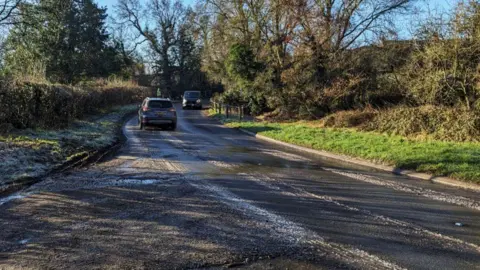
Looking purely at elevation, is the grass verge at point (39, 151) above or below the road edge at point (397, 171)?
above

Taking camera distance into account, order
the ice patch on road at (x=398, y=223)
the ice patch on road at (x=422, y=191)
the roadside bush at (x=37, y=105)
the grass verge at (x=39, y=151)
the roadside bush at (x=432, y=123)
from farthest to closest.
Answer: the roadside bush at (x=432, y=123)
the roadside bush at (x=37, y=105)
the grass verge at (x=39, y=151)
the ice patch on road at (x=422, y=191)
the ice patch on road at (x=398, y=223)

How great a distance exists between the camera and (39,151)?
447 inches

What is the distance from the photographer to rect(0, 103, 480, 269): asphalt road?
184 inches

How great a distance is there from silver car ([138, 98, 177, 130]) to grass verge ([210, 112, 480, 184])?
5.64 metres

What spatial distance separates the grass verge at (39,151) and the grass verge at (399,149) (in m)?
7.66

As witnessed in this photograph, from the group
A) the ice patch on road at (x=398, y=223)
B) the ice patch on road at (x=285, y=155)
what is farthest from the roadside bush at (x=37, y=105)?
the ice patch on road at (x=398, y=223)

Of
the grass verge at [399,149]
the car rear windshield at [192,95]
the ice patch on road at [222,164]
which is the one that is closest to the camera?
the grass verge at [399,149]

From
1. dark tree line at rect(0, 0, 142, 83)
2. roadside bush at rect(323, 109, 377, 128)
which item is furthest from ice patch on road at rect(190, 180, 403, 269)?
dark tree line at rect(0, 0, 142, 83)

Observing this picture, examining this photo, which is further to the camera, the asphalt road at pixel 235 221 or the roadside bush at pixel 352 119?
the roadside bush at pixel 352 119

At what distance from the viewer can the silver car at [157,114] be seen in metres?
22.5

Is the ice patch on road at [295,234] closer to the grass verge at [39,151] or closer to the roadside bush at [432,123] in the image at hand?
the grass verge at [39,151]

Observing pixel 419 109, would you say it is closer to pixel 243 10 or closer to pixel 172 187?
pixel 172 187

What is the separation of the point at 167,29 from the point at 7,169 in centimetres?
6777

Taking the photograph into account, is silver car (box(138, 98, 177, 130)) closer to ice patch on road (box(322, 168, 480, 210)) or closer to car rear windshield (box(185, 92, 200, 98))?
ice patch on road (box(322, 168, 480, 210))
